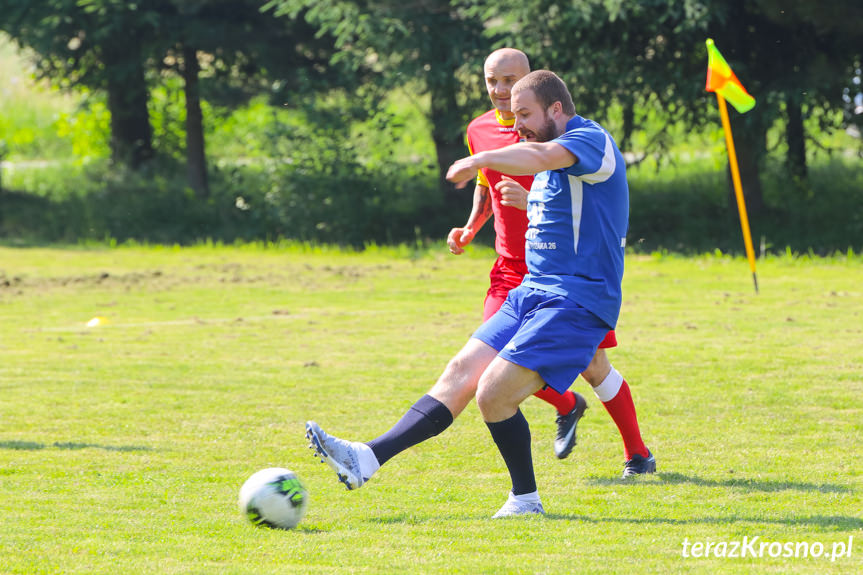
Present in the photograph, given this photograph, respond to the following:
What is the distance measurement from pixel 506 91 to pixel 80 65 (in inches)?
857

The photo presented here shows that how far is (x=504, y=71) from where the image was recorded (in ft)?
20.1

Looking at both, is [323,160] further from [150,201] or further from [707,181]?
[707,181]

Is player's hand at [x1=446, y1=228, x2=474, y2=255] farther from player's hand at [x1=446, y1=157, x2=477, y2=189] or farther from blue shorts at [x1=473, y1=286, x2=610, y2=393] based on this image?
player's hand at [x1=446, y1=157, x2=477, y2=189]

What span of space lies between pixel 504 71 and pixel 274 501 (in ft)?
8.36

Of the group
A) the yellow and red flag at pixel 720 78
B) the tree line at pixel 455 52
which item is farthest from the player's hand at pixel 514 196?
the tree line at pixel 455 52

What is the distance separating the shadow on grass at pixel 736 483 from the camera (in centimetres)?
589

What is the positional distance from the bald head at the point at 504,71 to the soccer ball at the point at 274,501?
2.32 metres

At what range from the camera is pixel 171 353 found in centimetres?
1098

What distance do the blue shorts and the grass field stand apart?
0.69m

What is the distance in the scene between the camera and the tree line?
19203mm

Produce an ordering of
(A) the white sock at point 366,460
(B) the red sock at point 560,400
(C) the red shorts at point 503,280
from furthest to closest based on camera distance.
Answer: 1. (B) the red sock at point 560,400
2. (C) the red shorts at point 503,280
3. (A) the white sock at point 366,460

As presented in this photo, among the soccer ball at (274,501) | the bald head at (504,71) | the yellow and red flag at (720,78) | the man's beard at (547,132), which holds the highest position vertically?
the yellow and red flag at (720,78)

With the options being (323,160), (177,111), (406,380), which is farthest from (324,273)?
(177,111)

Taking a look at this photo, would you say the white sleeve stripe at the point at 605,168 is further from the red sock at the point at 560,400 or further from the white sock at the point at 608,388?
the red sock at the point at 560,400
